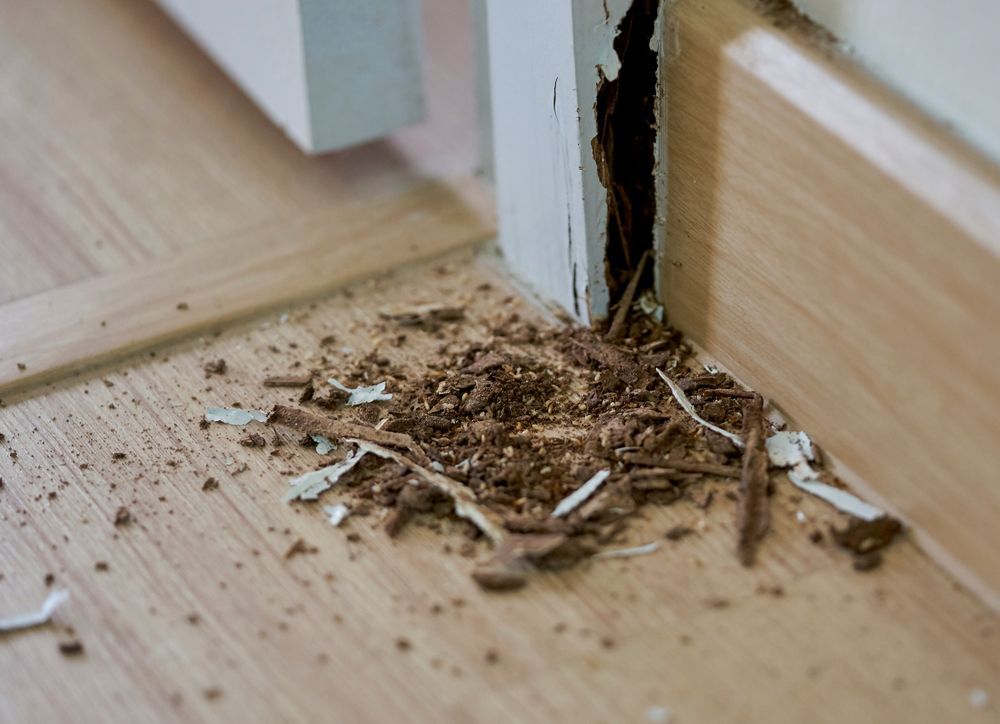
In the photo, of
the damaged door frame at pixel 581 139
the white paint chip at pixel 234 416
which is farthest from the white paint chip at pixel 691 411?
the white paint chip at pixel 234 416

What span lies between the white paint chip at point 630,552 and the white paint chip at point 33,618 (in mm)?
383

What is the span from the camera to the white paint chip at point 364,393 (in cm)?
110

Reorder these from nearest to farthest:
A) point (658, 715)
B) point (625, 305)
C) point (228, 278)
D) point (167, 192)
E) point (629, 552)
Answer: point (658, 715) < point (629, 552) < point (625, 305) < point (228, 278) < point (167, 192)

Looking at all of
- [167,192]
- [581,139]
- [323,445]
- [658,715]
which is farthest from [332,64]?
[658,715]

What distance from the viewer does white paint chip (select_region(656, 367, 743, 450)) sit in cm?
103

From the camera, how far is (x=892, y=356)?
0.90m

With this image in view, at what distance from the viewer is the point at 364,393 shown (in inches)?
43.7

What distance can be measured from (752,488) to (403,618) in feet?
0.92

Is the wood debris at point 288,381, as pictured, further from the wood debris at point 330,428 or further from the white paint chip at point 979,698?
the white paint chip at point 979,698

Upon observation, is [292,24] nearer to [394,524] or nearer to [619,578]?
[394,524]

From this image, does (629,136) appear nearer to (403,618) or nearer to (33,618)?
(403,618)

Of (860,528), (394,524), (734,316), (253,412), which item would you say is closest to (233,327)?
(253,412)

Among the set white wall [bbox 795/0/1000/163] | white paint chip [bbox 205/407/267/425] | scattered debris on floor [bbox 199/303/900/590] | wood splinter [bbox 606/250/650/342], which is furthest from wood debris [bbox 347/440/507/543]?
white wall [bbox 795/0/1000/163]

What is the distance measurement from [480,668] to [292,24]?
73 cm
